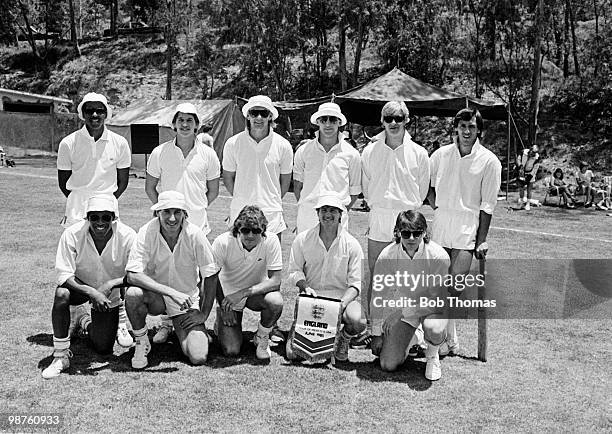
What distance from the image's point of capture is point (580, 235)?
10.5 meters

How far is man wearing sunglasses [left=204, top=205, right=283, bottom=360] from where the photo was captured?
15.1 ft

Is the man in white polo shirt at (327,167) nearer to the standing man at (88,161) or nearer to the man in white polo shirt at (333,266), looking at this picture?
the man in white polo shirt at (333,266)

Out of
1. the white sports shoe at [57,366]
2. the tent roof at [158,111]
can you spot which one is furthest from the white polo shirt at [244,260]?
the tent roof at [158,111]

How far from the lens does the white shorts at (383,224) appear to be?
480 centimetres

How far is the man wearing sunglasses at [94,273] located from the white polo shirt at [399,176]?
5.99ft

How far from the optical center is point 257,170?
5094 mm

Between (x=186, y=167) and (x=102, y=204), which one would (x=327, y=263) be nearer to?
(x=186, y=167)

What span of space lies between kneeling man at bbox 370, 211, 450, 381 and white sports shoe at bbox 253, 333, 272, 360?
2.59 feet

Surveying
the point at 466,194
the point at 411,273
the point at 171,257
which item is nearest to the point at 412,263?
the point at 411,273

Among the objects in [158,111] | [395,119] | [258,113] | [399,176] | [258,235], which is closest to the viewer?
[258,235]

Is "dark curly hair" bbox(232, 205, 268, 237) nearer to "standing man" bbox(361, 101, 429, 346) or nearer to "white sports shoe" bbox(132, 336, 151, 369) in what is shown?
"standing man" bbox(361, 101, 429, 346)

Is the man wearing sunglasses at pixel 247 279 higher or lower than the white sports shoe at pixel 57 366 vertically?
higher

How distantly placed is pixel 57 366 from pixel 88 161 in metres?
1.56

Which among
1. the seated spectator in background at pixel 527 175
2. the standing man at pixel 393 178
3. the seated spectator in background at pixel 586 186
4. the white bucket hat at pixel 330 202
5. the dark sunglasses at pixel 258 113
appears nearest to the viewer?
the white bucket hat at pixel 330 202
